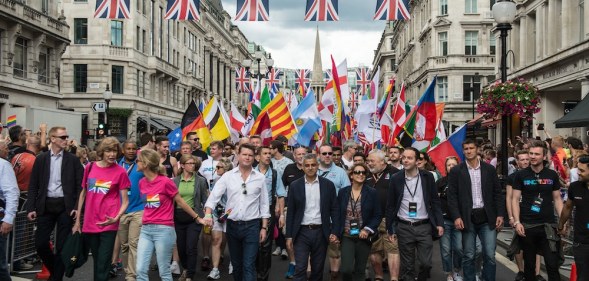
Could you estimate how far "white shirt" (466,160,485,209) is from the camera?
8422 mm

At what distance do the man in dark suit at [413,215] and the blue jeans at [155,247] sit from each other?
275cm

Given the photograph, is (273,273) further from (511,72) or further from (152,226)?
(511,72)

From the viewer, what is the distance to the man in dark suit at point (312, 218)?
7.64m

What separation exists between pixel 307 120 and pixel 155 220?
10354mm

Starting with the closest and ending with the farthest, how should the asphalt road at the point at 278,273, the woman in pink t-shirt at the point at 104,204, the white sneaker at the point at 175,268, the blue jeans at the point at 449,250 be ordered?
the woman in pink t-shirt at the point at 104,204 < the blue jeans at the point at 449,250 < the asphalt road at the point at 278,273 < the white sneaker at the point at 175,268

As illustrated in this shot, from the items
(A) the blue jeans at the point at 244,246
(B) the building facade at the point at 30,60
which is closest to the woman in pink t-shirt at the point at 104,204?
(A) the blue jeans at the point at 244,246

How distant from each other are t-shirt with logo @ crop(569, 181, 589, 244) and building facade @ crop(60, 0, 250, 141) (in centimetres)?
3652

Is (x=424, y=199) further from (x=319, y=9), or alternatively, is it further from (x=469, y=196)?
(x=319, y=9)

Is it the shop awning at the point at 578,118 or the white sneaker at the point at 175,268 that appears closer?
the white sneaker at the point at 175,268

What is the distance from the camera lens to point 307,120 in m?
17.3

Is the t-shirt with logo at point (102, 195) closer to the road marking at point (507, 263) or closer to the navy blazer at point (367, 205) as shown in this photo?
the navy blazer at point (367, 205)

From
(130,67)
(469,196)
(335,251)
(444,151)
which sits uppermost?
(130,67)

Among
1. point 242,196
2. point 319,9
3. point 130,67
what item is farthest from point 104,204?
point 130,67

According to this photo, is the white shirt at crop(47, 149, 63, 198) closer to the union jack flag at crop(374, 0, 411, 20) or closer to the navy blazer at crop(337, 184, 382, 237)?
the navy blazer at crop(337, 184, 382, 237)
